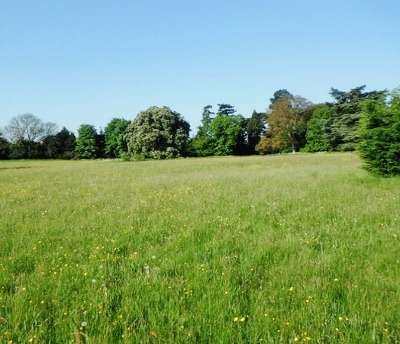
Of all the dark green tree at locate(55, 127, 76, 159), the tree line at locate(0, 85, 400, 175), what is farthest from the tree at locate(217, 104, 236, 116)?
the dark green tree at locate(55, 127, 76, 159)

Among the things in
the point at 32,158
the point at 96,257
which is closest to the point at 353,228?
the point at 96,257

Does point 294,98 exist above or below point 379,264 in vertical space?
above

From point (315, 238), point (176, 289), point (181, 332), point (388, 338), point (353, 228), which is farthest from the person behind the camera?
point (353, 228)

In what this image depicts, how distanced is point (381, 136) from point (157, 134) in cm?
5091

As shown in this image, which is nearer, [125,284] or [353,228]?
[125,284]

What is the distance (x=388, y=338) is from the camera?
273cm

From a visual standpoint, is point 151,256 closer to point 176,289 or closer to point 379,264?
point 176,289

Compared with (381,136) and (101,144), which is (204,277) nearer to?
(381,136)

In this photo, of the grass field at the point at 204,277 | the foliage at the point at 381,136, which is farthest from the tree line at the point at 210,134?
the grass field at the point at 204,277

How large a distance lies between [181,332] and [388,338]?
194 cm

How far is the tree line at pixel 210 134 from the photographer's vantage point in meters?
63.3

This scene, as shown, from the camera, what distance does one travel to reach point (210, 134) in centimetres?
8462

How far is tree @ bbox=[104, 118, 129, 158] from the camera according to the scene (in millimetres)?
87625

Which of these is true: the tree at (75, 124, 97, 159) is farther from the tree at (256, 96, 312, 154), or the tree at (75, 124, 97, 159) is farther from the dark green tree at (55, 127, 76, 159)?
the tree at (256, 96, 312, 154)
